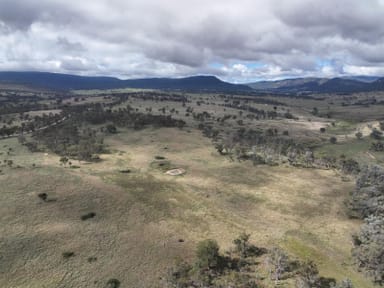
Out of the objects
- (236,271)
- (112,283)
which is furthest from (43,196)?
(236,271)

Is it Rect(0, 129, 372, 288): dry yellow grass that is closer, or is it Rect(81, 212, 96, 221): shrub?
Rect(0, 129, 372, 288): dry yellow grass

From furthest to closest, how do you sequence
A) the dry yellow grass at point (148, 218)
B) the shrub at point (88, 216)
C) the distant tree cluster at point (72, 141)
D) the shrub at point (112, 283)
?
the distant tree cluster at point (72, 141) < the shrub at point (88, 216) < the dry yellow grass at point (148, 218) < the shrub at point (112, 283)

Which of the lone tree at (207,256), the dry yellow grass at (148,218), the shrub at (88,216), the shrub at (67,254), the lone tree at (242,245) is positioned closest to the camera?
the lone tree at (207,256)

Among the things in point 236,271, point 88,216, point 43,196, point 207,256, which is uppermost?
point 43,196

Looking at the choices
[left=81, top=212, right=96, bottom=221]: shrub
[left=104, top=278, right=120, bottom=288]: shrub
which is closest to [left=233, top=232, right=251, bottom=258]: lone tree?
[left=104, top=278, right=120, bottom=288]: shrub

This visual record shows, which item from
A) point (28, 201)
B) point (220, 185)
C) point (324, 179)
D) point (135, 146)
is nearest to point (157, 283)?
point (28, 201)

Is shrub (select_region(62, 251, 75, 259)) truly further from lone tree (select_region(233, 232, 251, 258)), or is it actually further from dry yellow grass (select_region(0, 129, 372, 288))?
lone tree (select_region(233, 232, 251, 258))

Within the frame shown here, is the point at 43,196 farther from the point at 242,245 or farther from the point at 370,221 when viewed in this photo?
the point at 370,221

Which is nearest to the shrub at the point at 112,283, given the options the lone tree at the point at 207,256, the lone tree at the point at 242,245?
the lone tree at the point at 207,256

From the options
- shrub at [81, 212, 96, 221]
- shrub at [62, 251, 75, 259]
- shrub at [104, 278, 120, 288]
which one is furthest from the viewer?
shrub at [81, 212, 96, 221]

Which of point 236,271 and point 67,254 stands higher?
point 67,254

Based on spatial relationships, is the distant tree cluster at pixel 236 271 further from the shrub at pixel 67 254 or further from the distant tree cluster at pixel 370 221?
the shrub at pixel 67 254
